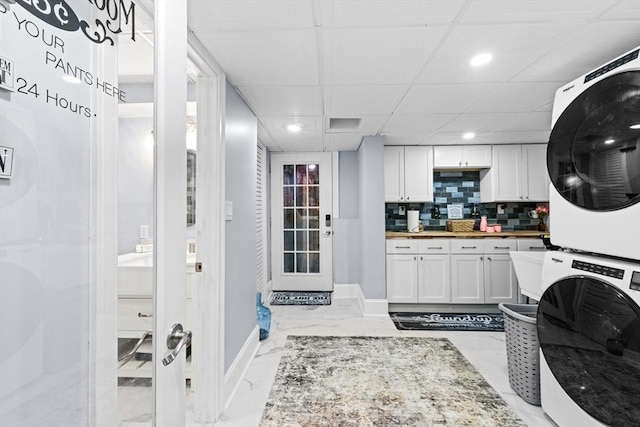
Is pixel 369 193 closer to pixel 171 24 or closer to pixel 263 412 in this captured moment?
pixel 263 412

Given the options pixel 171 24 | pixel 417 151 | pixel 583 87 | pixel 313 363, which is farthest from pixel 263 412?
pixel 417 151

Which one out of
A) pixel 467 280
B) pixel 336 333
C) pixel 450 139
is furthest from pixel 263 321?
pixel 450 139

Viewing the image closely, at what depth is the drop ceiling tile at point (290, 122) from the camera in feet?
9.87

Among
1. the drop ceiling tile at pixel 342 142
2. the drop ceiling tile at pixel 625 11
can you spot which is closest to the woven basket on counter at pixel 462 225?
the drop ceiling tile at pixel 342 142

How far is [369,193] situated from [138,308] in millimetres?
3186

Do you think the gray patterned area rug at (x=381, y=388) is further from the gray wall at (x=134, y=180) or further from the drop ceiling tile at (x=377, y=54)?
the drop ceiling tile at (x=377, y=54)

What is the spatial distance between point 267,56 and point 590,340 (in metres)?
2.18

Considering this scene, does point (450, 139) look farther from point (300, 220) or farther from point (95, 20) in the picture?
point (95, 20)

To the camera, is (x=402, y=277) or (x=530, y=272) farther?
(x=402, y=277)

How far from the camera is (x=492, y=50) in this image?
177 centimetres

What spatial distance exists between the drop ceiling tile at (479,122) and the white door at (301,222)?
74.2 inches

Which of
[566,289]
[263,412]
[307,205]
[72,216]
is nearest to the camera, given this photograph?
[72,216]

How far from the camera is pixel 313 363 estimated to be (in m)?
2.55

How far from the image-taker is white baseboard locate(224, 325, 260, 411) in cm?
204
